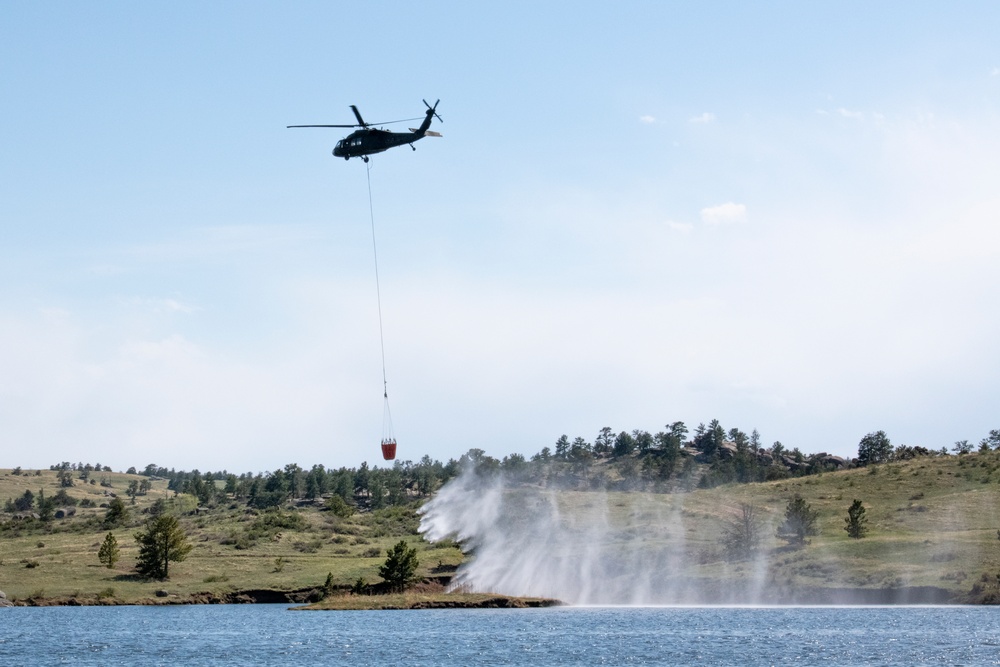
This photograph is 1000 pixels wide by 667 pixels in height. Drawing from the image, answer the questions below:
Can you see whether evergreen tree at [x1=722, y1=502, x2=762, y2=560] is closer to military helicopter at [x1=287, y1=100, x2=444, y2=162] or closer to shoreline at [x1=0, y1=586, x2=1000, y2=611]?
shoreline at [x1=0, y1=586, x2=1000, y2=611]

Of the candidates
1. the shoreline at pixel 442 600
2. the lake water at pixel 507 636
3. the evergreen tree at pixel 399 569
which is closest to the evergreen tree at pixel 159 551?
the shoreline at pixel 442 600

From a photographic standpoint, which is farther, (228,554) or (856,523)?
(228,554)

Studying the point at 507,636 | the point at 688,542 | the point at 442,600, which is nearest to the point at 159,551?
the point at 442,600

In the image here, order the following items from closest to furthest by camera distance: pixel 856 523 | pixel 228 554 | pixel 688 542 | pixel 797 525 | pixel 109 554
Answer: pixel 109 554 → pixel 856 523 → pixel 688 542 → pixel 797 525 → pixel 228 554

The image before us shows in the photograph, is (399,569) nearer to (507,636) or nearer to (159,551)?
(159,551)

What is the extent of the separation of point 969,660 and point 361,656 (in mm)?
36180

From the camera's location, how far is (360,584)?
366ft

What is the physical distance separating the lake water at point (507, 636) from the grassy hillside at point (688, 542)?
1003 cm

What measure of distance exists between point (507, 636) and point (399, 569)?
3243 centimetres

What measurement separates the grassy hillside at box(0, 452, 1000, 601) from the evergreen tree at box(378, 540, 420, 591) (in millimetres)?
5444

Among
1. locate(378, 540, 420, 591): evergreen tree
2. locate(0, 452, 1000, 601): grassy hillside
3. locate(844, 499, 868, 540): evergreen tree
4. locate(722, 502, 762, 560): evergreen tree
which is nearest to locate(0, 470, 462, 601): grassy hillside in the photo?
locate(0, 452, 1000, 601): grassy hillside

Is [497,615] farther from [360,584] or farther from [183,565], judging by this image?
[183,565]

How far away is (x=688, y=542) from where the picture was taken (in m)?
128

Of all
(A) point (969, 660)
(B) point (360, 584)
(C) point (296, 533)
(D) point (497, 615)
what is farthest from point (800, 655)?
(C) point (296, 533)
